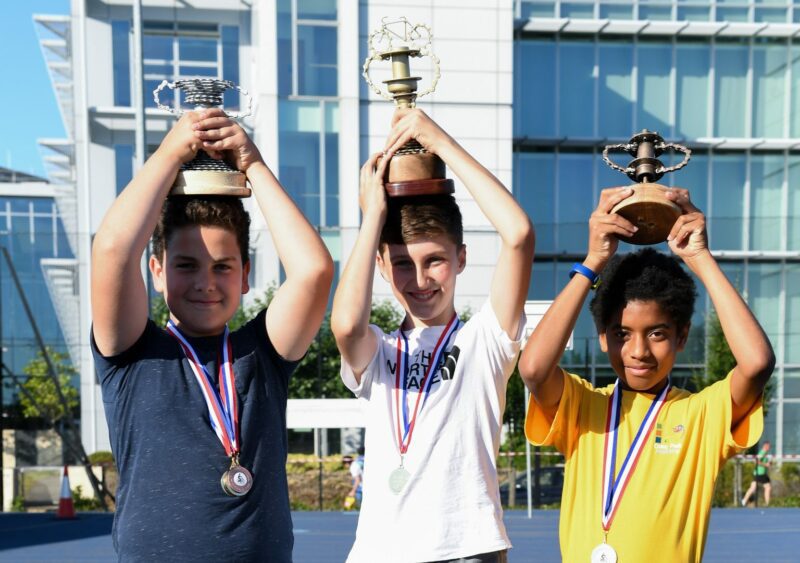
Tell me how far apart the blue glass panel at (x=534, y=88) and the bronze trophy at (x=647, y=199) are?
86.2 ft

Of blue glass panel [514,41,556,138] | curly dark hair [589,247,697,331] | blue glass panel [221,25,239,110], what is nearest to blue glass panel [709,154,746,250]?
blue glass panel [514,41,556,138]

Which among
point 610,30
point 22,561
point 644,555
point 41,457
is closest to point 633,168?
point 644,555

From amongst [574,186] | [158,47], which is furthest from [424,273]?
[158,47]

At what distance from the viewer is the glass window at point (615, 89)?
2905 cm

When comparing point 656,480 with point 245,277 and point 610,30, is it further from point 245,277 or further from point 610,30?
point 610,30

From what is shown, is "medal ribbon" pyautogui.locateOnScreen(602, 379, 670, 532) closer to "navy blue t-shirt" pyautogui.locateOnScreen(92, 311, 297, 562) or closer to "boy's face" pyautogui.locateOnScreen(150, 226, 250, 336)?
"navy blue t-shirt" pyautogui.locateOnScreen(92, 311, 297, 562)

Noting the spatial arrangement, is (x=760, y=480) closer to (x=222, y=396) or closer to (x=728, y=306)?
(x=728, y=306)

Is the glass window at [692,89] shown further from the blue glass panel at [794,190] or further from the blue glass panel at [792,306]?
the blue glass panel at [792,306]

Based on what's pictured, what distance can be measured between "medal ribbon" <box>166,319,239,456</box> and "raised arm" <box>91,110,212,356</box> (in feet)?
0.54

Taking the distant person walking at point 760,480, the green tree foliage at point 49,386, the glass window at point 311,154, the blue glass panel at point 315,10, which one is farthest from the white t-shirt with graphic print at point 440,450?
the blue glass panel at point 315,10

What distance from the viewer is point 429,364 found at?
9.88 feet

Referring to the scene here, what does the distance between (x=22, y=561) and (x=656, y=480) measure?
9007 millimetres

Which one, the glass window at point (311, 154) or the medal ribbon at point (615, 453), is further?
the glass window at point (311, 154)

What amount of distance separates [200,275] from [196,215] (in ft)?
0.54
